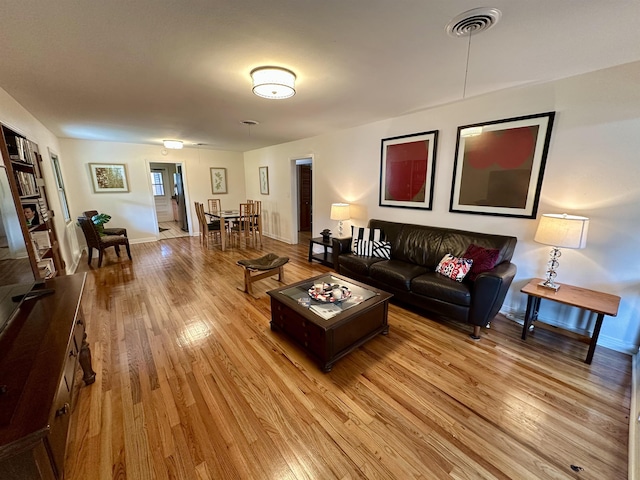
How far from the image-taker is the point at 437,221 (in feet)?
11.1

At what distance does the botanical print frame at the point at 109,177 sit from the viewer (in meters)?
5.54

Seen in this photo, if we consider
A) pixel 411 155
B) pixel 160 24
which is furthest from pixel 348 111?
pixel 160 24

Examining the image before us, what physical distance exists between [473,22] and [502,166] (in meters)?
1.69

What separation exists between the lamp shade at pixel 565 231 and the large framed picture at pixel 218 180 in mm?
7115

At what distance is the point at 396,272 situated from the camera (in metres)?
2.90

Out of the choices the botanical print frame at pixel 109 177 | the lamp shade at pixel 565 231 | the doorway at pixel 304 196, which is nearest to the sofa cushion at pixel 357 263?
the lamp shade at pixel 565 231

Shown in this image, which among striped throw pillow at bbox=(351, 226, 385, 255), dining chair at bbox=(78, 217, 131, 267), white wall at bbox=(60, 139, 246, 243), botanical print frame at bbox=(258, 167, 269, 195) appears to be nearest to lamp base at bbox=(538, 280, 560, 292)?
striped throw pillow at bbox=(351, 226, 385, 255)

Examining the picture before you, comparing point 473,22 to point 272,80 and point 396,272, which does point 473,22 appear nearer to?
point 272,80

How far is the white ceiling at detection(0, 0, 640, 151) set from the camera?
137 centimetres

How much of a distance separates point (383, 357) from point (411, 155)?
2635mm

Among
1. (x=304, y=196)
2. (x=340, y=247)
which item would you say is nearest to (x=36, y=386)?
(x=340, y=247)

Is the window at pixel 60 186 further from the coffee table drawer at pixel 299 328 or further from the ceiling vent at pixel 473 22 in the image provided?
the ceiling vent at pixel 473 22

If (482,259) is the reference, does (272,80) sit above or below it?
above

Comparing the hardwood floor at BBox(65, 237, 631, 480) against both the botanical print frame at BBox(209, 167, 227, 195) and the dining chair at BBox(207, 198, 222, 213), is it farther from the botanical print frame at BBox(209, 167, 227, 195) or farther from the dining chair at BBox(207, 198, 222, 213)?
the botanical print frame at BBox(209, 167, 227, 195)
